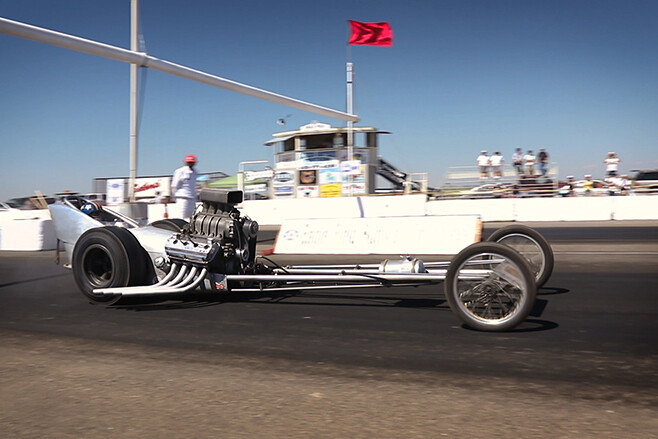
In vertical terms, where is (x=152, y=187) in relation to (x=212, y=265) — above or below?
above

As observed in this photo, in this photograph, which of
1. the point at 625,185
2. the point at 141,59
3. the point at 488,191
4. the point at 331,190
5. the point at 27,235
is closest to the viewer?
the point at 27,235

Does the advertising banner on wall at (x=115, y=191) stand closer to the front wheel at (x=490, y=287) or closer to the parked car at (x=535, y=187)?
the parked car at (x=535, y=187)

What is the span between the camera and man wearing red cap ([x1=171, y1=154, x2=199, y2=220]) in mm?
9875

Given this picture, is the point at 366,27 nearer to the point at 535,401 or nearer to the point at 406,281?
the point at 406,281

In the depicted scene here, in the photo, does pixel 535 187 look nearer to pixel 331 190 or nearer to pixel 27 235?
pixel 331 190

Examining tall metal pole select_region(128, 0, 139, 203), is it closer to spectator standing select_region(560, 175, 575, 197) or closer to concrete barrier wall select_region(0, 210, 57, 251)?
concrete barrier wall select_region(0, 210, 57, 251)

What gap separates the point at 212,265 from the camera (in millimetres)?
5414

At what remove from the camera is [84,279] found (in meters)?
5.77

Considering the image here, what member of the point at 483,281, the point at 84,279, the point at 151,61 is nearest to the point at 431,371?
the point at 483,281

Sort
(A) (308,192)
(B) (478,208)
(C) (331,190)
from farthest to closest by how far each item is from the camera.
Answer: (A) (308,192) < (C) (331,190) < (B) (478,208)

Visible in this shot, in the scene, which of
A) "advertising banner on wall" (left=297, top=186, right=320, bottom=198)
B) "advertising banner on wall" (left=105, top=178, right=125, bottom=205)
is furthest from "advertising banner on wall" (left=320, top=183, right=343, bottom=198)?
"advertising banner on wall" (left=105, top=178, right=125, bottom=205)

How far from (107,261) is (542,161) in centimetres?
1831

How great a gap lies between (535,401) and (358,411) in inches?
37.3

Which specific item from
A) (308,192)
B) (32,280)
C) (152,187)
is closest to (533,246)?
(32,280)
